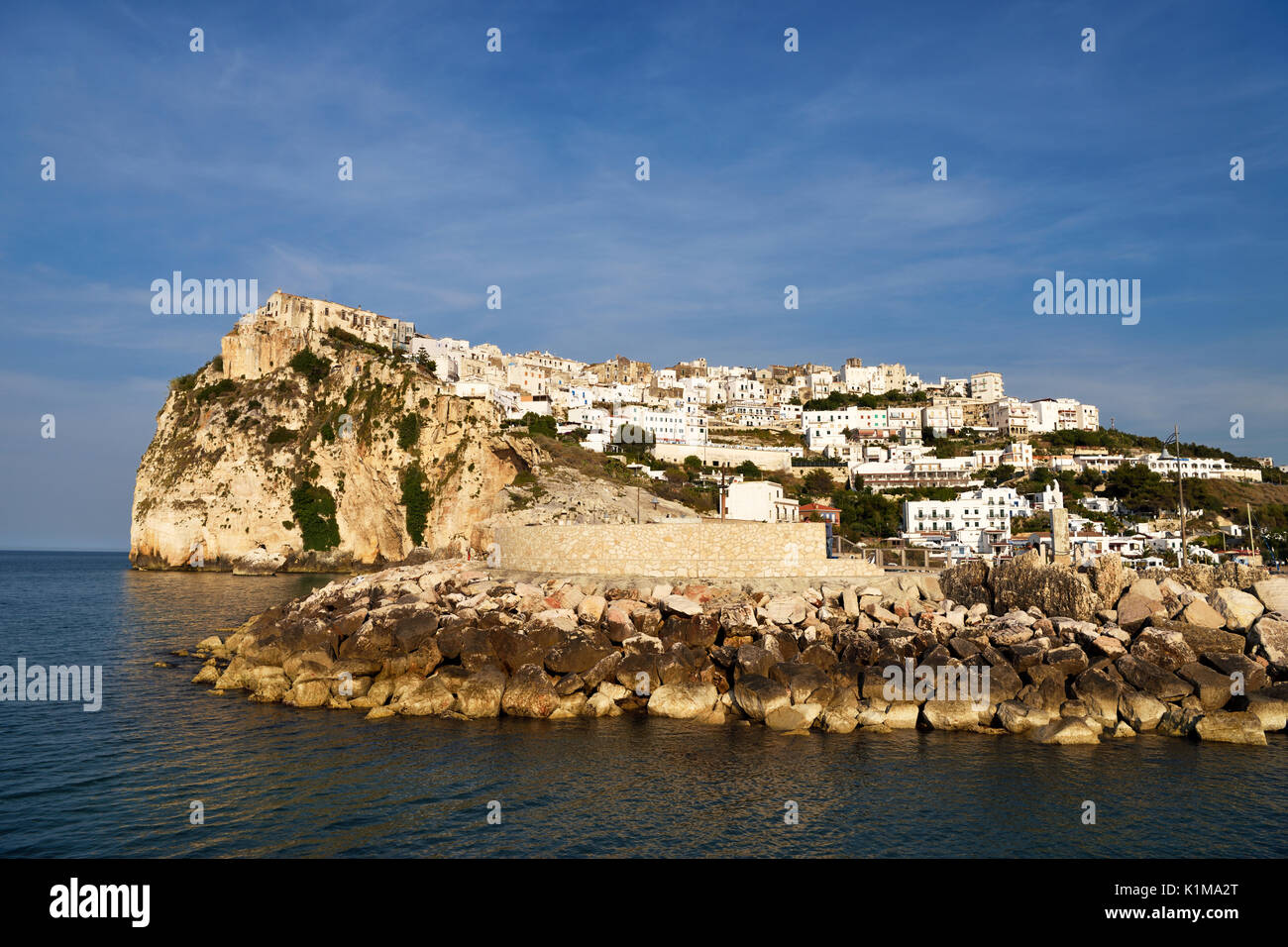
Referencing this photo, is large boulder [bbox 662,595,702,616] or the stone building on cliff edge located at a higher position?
the stone building on cliff edge

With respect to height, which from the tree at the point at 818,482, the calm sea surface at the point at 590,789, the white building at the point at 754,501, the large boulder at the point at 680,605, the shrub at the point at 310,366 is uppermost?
the shrub at the point at 310,366

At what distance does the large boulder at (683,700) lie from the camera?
57.1 feet

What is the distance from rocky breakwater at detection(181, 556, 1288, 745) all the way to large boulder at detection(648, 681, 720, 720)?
0.03 meters

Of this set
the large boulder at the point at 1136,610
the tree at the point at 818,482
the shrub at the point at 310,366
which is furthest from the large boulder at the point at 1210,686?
the shrub at the point at 310,366

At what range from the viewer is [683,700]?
57.4ft

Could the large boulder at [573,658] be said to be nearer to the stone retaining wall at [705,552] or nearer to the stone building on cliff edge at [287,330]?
the stone retaining wall at [705,552]

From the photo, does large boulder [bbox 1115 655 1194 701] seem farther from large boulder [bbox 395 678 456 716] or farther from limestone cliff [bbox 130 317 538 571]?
limestone cliff [bbox 130 317 538 571]

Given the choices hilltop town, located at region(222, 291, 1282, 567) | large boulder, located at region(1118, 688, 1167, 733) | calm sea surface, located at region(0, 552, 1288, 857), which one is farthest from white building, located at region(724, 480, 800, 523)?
calm sea surface, located at region(0, 552, 1288, 857)

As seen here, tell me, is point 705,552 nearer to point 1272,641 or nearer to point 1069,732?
point 1069,732

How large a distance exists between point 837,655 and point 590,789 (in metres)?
8.36

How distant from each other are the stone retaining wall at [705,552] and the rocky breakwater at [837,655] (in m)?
1.39

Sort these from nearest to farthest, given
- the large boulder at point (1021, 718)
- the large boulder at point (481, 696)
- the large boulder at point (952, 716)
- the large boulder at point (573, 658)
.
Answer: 1. the large boulder at point (1021, 718)
2. the large boulder at point (952, 716)
3. the large boulder at point (481, 696)
4. the large boulder at point (573, 658)

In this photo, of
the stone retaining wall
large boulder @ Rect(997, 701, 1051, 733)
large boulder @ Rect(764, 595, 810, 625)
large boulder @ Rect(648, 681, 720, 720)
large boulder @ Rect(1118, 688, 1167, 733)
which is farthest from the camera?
the stone retaining wall

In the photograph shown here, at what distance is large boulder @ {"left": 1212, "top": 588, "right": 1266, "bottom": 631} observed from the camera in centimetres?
1958
